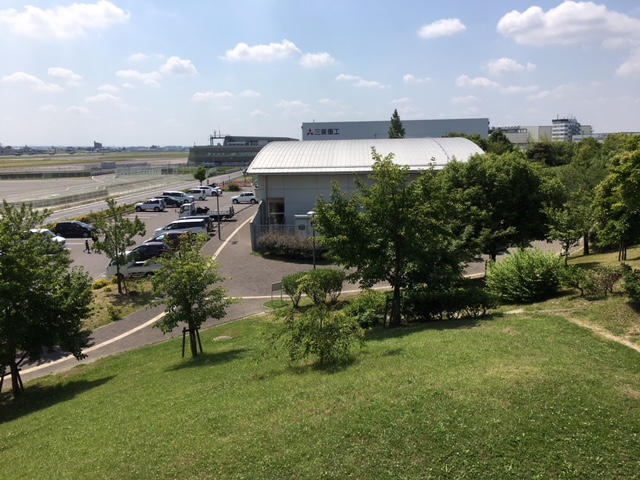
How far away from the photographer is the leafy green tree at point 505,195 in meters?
21.3

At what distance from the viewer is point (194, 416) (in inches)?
350

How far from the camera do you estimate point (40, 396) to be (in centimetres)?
1334

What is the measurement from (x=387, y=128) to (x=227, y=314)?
87.0 metres

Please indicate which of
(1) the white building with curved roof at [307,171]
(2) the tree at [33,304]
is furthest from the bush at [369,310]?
(1) the white building with curved roof at [307,171]

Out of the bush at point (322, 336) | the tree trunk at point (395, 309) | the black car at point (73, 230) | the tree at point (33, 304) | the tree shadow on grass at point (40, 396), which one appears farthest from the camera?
the black car at point (73, 230)

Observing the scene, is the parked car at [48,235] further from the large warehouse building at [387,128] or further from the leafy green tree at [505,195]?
the large warehouse building at [387,128]

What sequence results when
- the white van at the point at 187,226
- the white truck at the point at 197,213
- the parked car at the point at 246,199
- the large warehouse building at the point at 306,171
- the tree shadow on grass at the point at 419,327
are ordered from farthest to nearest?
the parked car at the point at 246,199
the white truck at the point at 197,213
the large warehouse building at the point at 306,171
the white van at the point at 187,226
the tree shadow on grass at the point at 419,327

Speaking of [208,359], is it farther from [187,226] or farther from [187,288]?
[187,226]

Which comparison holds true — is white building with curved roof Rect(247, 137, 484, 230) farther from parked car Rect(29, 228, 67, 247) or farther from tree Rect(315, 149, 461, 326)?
tree Rect(315, 149, 461, 326)

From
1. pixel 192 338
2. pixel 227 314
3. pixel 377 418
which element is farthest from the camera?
pixel 227 314

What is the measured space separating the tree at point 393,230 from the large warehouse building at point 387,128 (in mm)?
85424

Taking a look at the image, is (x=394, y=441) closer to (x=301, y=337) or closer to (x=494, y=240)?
(x=301, y=337)

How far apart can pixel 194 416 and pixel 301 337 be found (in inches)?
125

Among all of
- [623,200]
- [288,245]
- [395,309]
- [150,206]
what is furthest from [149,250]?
[150,206]
